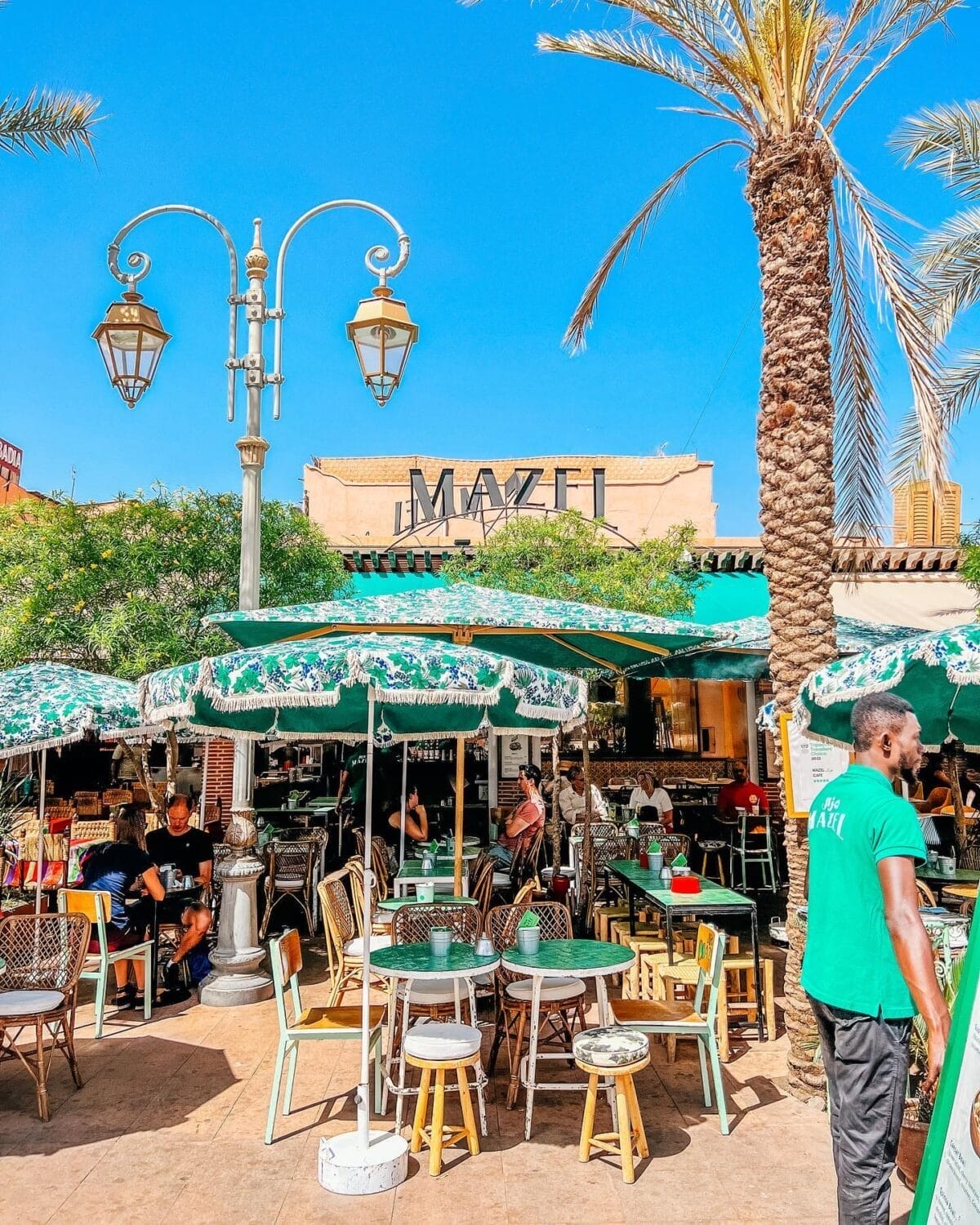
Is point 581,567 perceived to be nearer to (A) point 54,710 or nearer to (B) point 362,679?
(A) point 54,710

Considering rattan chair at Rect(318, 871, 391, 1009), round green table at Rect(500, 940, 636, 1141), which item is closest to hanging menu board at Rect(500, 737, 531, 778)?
rattan chair at Rect(318, 871, 391, 1009)

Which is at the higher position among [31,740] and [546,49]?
[546,49]

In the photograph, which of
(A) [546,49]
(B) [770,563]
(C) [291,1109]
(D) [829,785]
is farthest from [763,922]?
(A) [546,49]

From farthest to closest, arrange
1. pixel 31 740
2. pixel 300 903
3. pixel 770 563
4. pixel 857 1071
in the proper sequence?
pixel 300 903, pixel 31 740, pixel 770 563, pixel 857 1071

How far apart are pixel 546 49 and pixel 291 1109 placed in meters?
7.73

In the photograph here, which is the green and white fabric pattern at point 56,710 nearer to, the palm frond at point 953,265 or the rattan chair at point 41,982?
the rattan chair at point 41,982

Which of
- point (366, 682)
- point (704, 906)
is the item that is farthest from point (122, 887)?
point (704, 906)

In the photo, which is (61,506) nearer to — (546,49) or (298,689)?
(546,49)

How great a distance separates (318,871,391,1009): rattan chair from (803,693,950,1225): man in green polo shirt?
144 inches

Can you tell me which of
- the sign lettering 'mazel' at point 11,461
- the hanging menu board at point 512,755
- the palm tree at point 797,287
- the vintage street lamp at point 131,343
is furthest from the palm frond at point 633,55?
the sign lettering 'mazel' at point 11,461

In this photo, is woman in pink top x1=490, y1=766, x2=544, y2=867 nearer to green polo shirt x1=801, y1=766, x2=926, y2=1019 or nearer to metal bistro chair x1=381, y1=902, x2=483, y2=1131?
metal bistro chair x1=381, y1=902, x2=483, y2=1131

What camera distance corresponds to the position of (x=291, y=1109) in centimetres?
540

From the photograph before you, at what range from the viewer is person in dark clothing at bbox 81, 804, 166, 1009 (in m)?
7.43

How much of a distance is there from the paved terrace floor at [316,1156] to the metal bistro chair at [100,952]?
547 millimetres
